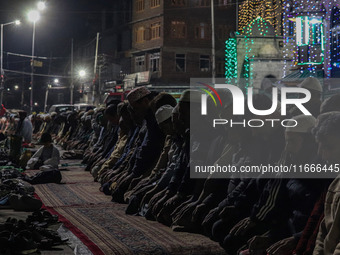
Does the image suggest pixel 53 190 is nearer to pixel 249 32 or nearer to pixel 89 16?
pixel 249 32

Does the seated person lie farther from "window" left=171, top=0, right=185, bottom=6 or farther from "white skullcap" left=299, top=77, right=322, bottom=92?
"window" left=171, top=0, right=185, bottom=6

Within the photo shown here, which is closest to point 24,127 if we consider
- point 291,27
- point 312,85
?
point 291,27

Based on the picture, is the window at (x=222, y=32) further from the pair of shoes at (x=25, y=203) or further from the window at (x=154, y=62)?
the pair of shoes at (x=25, y=203)

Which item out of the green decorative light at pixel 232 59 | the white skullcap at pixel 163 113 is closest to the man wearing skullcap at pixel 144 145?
the white skullcap at pixel 163 113

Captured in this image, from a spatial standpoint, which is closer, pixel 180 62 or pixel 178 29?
pixel 180 62

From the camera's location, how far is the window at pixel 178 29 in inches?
1704

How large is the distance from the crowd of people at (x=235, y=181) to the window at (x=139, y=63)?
33.2 metres

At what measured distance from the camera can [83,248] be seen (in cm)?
678

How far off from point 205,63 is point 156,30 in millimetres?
4359

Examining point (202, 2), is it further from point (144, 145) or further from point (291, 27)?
point (144, 145)

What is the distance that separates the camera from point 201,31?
145 ft

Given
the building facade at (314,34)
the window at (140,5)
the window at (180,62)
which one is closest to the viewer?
the building facade at (314,34)

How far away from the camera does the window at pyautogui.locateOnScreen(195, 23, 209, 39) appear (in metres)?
44.0

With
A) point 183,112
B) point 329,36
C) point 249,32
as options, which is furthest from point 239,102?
point 249,32
